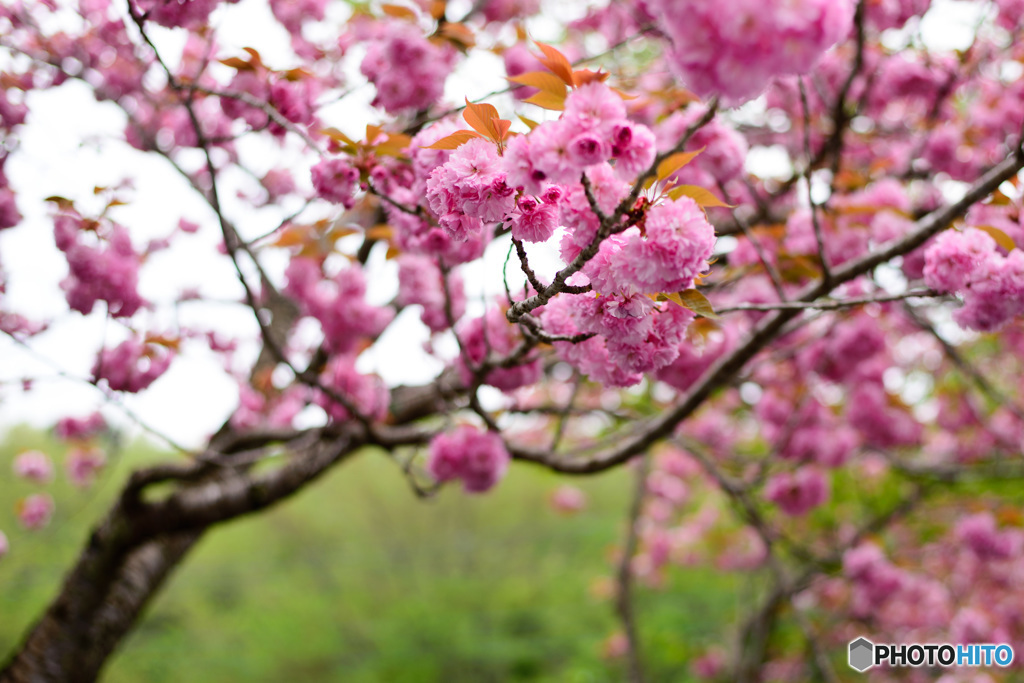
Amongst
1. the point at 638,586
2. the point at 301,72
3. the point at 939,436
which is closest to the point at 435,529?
the point at 638,586

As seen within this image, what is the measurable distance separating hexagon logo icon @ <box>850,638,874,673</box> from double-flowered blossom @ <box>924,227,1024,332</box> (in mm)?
2263

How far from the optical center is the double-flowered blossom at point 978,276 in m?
1.05

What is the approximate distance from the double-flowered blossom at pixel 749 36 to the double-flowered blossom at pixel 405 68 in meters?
1.23

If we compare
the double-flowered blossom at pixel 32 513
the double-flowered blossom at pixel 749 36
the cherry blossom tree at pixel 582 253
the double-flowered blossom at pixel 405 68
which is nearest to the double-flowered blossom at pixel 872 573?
the cherry blossom tree at pixel 582 253

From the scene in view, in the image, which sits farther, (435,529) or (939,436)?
(435,529)

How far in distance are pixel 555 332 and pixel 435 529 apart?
18.7 feet

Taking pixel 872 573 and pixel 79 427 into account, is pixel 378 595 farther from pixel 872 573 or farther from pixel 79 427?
pixel 872 573

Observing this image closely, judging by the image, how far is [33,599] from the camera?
218 inches

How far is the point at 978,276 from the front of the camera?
1081 mm

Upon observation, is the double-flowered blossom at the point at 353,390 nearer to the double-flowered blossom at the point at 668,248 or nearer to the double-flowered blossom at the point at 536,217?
the double-flowered blossom at the point at 536,217

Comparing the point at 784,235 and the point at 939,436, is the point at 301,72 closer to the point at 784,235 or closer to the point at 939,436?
the point at 784,235

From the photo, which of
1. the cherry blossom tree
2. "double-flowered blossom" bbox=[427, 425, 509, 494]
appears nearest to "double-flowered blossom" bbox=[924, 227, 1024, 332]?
the cherry blossom tree

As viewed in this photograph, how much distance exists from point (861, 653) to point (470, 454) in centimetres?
240

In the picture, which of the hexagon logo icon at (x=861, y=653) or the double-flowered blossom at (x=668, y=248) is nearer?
the double-flowered blossom at (x=668, y=248)
